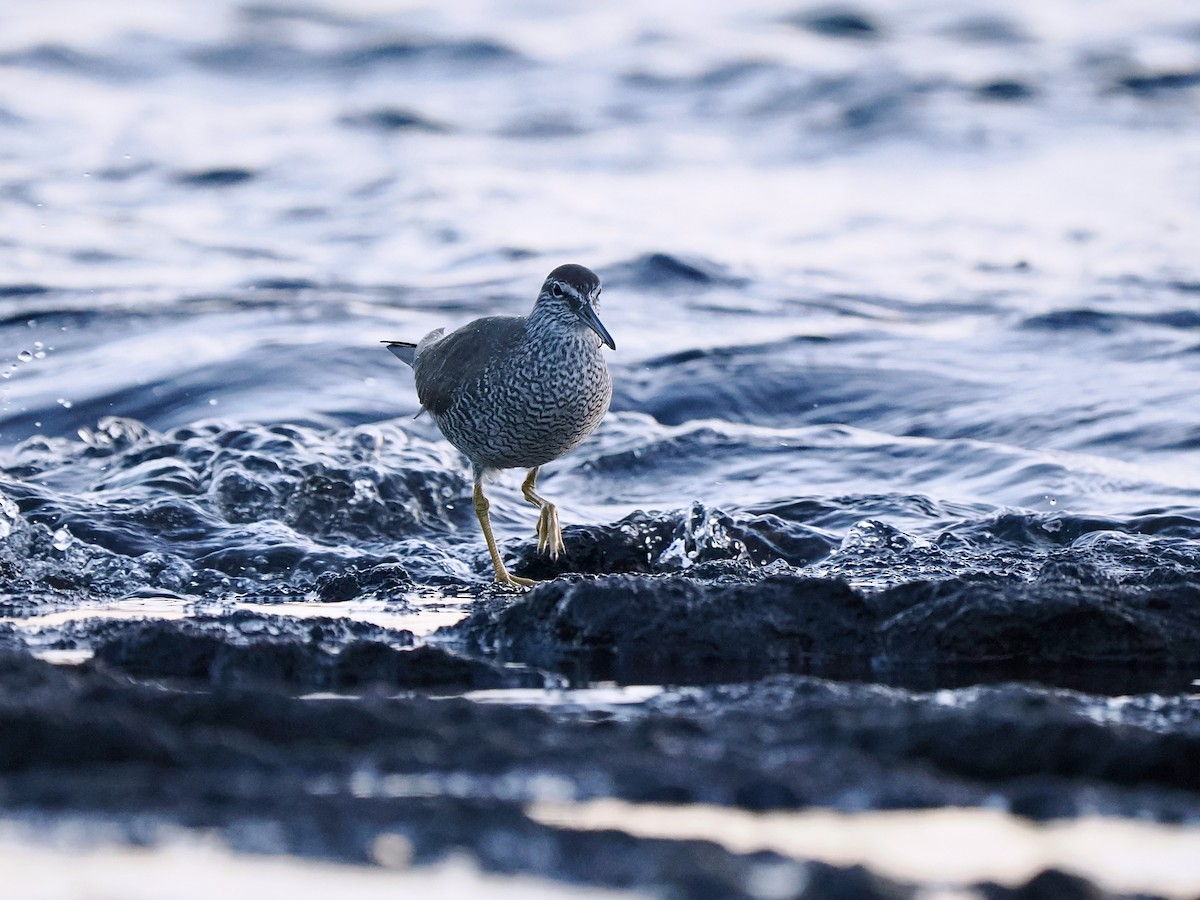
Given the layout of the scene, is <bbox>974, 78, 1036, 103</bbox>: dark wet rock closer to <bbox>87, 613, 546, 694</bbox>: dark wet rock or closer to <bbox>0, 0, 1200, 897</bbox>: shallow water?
<bbox>0, 0, 1200, 897</bbox>: shallow water

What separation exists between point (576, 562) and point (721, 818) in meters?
Result: 4.70

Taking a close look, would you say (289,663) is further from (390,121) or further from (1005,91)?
(1005,91)

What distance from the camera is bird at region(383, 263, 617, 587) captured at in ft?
24.1

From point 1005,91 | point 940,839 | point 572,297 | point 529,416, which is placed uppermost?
point 1005,91

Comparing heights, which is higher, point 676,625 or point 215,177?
point 215,177

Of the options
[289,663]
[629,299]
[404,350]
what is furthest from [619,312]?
[289,663]

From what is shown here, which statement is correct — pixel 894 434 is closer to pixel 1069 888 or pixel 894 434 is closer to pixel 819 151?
pixel 1069 888

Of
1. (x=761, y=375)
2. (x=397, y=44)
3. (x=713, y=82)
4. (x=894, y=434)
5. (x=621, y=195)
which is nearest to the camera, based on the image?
(x=894, y=434)

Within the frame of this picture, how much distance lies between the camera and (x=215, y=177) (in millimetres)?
23750

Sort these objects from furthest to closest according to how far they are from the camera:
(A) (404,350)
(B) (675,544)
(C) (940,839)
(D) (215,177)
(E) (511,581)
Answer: (D) (215,177), (A) (404,350), (B) (675,544), (E) (511,581), (C) (940,839)

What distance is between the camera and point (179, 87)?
29.3 meters

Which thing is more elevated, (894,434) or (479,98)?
(479,98)

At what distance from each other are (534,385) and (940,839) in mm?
4504

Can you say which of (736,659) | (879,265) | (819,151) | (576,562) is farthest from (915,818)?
(819,151)
